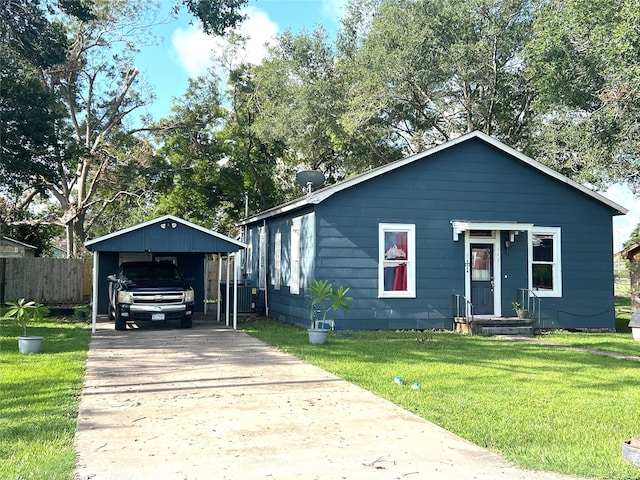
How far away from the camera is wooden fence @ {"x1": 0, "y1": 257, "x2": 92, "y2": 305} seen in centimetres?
2381

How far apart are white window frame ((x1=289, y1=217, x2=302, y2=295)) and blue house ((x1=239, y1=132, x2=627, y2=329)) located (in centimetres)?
3

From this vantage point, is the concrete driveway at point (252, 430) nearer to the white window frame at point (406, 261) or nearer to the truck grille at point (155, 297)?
the truck grille at point (155, 297)

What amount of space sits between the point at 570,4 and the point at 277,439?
1627 cm

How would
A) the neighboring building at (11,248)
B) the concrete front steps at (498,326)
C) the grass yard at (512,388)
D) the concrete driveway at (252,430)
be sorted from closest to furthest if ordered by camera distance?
the concrete driveway at (252,430) < the grass yard at (512,388) < the concrete front steps at (498,326) < the neighboring building at (11,248)

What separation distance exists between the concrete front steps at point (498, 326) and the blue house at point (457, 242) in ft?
1.15

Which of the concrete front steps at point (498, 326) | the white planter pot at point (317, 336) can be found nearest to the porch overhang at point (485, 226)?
the concrete front steps at point (498, 326)

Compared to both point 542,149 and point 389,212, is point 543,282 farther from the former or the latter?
point 542,149

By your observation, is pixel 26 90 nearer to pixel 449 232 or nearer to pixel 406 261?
pixel 406 261

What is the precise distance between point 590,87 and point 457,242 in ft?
25.1

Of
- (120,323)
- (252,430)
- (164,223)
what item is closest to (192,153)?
(164,223)

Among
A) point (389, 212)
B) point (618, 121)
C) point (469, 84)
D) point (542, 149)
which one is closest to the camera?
point (389, 212)

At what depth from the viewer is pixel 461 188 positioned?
1594 centimetres

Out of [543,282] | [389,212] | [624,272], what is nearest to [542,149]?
[543,282]

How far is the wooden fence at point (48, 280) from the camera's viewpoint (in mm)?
23812
